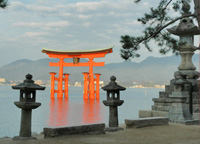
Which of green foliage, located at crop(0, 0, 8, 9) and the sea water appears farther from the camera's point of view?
the sea water

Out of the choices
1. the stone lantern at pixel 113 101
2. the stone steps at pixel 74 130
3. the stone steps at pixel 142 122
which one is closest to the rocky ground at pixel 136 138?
the stone steps at pixel 74 130

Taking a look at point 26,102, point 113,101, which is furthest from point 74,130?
point 113,101

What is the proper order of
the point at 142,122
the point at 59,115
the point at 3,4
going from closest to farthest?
the point at 3,4, the point at 142,122, the point at 59,115

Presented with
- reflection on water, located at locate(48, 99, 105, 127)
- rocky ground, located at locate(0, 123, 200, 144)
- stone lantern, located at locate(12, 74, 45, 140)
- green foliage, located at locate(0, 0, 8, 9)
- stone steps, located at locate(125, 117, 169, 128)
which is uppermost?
green foliage, located at locate(0, 0, 8, 9)

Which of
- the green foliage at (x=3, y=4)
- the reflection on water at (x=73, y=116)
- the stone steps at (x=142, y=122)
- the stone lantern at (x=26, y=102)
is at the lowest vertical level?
Answer: the reflection on water at (x=73, y=116)

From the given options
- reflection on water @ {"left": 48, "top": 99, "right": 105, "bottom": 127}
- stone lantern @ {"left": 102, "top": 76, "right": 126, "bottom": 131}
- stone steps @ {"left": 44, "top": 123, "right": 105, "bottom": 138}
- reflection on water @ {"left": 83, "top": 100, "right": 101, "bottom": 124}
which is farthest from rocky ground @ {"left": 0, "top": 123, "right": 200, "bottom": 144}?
reflection on water @ {"left": 83, "top": 100, "right": 101, "bottom": 124}

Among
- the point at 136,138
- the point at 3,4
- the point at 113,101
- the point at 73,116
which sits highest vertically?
the point at 3,4

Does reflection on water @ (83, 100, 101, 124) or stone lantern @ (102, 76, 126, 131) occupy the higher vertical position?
stone lantern @ (102, 76, 126, 131)

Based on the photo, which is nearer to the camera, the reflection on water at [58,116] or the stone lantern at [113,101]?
the stone lantern at [113,101]

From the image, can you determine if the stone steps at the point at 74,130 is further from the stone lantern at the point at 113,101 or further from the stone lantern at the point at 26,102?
the stone lantern at the point at 113,101

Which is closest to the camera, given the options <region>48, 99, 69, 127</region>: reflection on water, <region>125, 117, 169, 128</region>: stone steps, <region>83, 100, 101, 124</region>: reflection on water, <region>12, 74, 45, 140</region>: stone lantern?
<region>12, 74, 45, 140</region>: stone lantern

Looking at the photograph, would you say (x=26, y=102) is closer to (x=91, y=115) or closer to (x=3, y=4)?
(x=3, y=4)

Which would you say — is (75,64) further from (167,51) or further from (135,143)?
(135,143)

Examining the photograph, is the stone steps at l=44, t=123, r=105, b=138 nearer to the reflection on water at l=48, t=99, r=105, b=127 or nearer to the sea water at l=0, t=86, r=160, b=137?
the sea water at l=0, t=86, r=160, b=137
